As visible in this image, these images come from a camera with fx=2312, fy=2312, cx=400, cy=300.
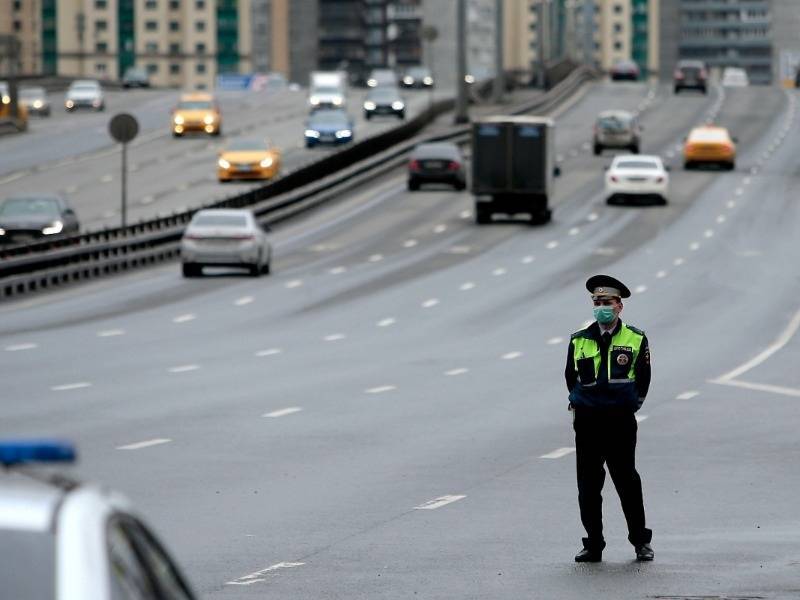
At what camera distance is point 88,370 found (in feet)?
85.1

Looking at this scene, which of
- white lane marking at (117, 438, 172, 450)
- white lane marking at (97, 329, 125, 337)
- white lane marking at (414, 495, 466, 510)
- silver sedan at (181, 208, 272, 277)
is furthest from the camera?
silver sedan at (181, 208, 272, 277)

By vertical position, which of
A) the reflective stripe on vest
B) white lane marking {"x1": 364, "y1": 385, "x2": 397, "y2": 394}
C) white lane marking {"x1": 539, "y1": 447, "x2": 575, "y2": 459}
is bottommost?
white lane marking {"x1": 364, "y1": 385, "x2": 397, "y2": 394}

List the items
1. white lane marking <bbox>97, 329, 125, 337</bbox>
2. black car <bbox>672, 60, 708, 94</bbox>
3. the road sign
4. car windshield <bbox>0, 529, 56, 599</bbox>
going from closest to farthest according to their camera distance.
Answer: car windshield <bbox>0, 529, 56, 599</bbox>
white lane marking <bbox>97, 329, 125, 337</bbox>
the road sign
black car <bbox>672, 60, 708, 94</bbox>

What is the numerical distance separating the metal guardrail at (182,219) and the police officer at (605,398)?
28685mm

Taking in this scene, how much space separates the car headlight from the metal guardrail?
2.56 feet

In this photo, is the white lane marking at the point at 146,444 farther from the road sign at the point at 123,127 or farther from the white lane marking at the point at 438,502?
the road sign at the point at 123,127

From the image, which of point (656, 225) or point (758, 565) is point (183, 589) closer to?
point (758, 565)

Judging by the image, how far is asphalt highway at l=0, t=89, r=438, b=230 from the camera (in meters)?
66.1

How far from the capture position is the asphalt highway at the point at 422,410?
477 inches

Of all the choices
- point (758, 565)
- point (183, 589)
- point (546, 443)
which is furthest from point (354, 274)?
point (183, 589)

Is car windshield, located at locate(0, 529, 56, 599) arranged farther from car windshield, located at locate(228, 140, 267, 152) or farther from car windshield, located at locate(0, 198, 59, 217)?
car windshield, located at locate(228, 140, 267, 152)

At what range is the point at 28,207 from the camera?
49781 mm

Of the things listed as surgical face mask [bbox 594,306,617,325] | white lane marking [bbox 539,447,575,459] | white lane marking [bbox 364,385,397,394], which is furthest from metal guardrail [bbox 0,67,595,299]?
surgical face mask [bbox 594,306,617,325]

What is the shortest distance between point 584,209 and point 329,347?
33990 millimetres
